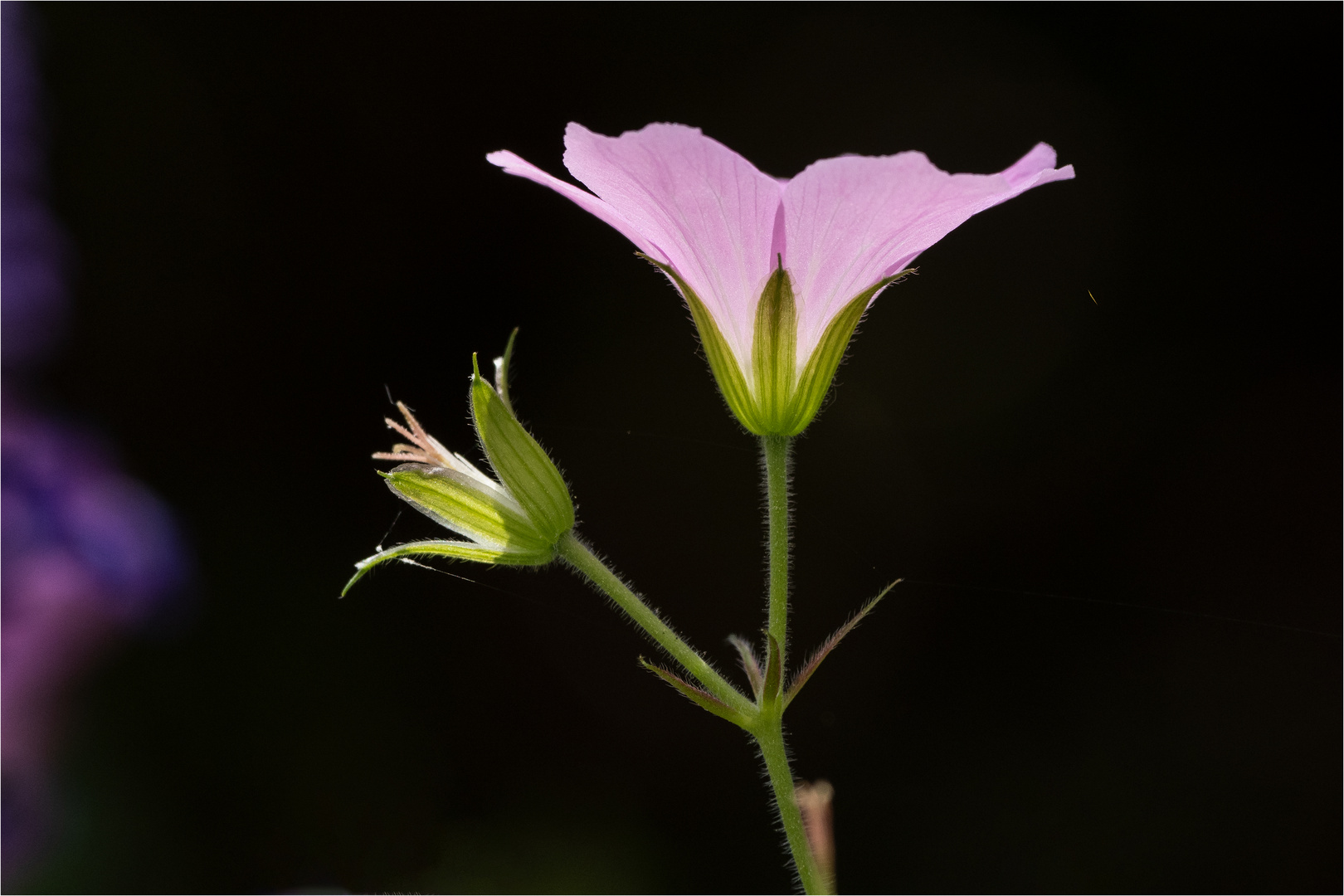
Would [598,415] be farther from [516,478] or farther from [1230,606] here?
[516,478]

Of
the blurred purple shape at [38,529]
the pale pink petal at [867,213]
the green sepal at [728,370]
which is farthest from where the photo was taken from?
the blurred purple shape at [38,529]

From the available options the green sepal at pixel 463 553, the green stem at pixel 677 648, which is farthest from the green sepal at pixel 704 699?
the green sepal at pixel 463 553

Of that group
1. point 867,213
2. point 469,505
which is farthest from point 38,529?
point 867,213

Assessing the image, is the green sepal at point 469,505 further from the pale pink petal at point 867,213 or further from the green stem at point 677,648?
the pale pink petal at point 867,213

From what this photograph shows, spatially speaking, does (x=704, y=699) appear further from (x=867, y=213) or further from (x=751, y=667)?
(x=867, y=213)

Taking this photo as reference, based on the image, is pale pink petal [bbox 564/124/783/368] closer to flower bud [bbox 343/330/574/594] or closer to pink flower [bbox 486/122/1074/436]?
pink flower [bbox 486/122/1074/436]

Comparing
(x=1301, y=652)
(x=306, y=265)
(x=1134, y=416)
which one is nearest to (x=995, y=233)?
(x=1134, y=416)

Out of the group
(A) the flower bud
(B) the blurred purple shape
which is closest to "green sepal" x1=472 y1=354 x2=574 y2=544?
→ (A) the flower bud

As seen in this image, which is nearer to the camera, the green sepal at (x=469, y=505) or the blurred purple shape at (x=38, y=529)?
the green sepal at (x=469, y=505)
